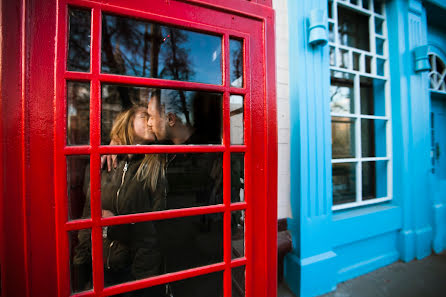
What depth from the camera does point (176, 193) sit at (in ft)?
4.37

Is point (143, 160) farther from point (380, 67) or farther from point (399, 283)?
point (380, 67)

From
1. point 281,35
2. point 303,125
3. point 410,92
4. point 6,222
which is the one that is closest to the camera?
point 6,222

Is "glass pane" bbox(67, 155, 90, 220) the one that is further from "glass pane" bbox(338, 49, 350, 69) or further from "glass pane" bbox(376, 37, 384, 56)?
"glass pane" bbox(376, 37, 384, 56)

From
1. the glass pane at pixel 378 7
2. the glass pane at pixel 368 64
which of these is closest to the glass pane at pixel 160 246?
the glass pane at pixel 368 64

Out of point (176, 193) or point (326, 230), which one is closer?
point (176, 193)

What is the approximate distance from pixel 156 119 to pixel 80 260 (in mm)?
1074

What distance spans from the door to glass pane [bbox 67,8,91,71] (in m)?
4.96

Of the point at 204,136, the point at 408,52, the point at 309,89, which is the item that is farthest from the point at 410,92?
the point at 204,136

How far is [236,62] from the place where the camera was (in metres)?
1.21

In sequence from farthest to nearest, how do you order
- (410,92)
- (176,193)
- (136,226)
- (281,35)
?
1. (410,92)
2. (281,35)
3. (176,193)
4. (136,226)

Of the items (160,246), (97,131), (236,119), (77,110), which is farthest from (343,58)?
(77,110)

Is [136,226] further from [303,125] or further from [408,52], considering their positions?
[408,52]

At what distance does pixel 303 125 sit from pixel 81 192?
6.53 feet

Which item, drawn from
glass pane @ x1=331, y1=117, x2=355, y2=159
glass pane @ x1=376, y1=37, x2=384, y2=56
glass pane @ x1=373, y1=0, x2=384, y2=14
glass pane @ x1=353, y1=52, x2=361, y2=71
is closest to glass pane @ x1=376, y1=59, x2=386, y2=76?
glass pane @ x1=376, y1=37, x2=384, y2=56
